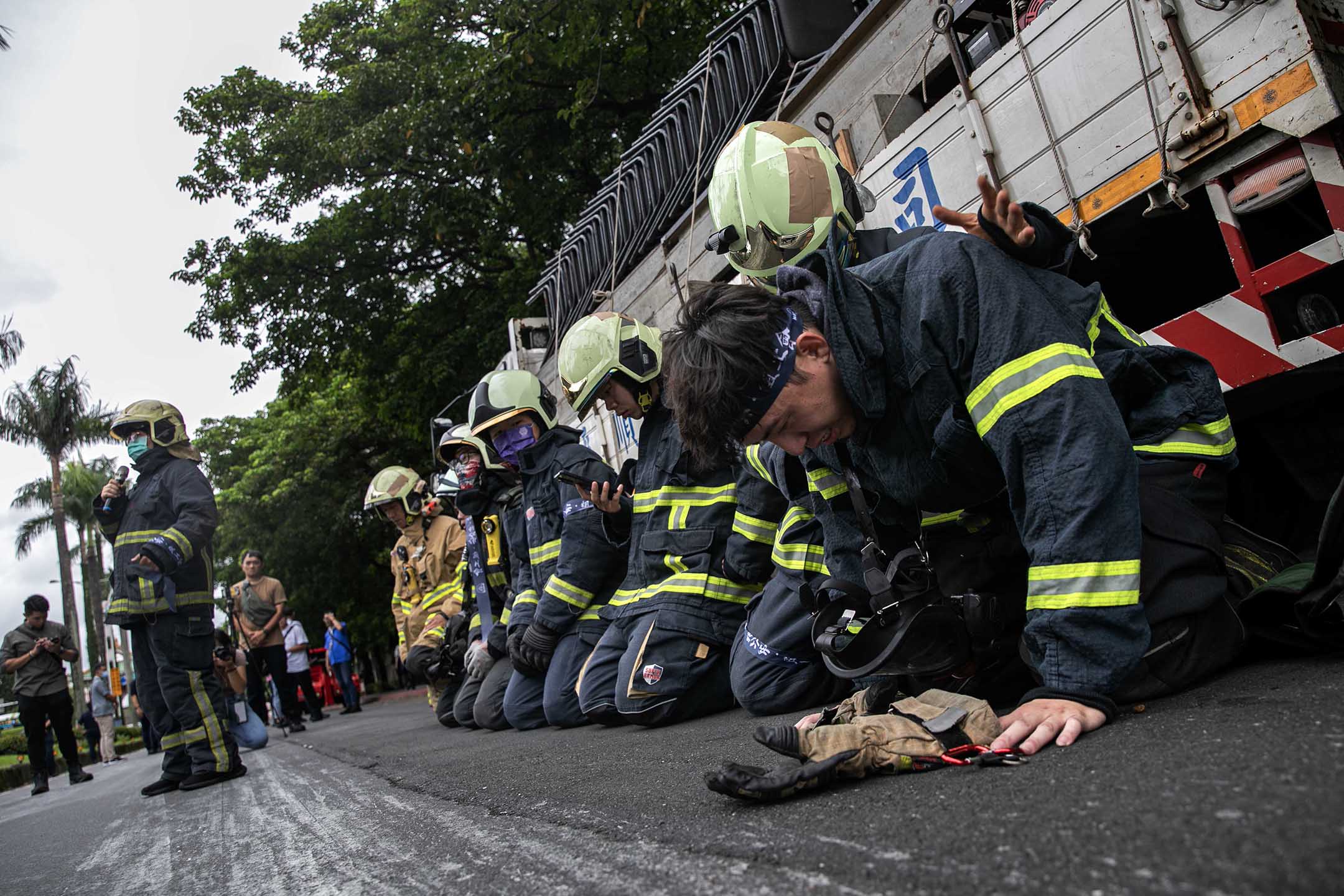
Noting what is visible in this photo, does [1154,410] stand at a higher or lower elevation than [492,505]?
lower

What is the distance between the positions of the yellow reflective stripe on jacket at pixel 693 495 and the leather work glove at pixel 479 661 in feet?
8.60

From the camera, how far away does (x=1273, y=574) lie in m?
2.31

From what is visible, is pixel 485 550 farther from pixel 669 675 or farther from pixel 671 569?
pixel 669 675

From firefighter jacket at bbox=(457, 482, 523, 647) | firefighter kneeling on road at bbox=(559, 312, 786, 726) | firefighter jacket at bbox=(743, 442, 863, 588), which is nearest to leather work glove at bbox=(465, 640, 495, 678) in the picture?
firefighter jacket at bbox=(457, 482, 523, 647)

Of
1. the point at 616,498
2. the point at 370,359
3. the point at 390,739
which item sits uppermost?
the point at 370,359

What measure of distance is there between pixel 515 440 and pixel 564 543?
1020 millimetres

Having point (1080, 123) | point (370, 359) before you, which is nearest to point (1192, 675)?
point (1080, 123)

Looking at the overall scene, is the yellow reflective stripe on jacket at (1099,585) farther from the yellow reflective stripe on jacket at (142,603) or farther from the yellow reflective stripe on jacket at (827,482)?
the yellow reflective stripe on jacket at (142,603)

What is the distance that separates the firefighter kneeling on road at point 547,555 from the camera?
491 cm

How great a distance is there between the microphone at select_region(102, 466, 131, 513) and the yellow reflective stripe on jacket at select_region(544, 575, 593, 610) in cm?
253

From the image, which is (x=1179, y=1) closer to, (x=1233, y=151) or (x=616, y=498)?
(x=1233, y=151)

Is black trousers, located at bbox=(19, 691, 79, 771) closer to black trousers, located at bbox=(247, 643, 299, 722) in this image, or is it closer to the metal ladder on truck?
black trousers, located at bbox=(247, 643, 299, 722)

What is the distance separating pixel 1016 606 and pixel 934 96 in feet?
6.88

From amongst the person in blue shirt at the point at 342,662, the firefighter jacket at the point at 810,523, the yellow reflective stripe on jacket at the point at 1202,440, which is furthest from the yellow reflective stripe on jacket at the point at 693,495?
the person in blue shirt at the point at 342,662
